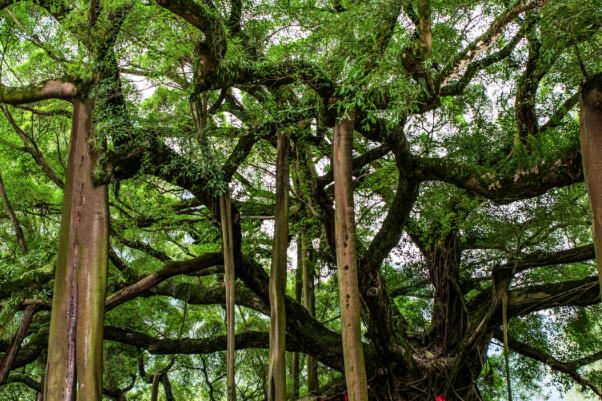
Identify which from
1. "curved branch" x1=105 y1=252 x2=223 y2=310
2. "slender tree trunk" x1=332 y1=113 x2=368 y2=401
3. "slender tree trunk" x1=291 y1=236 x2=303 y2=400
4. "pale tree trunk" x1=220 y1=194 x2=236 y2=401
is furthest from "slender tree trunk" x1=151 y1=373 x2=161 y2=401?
"slender tree trunk" x1=332 y1=113 x2=368 y2=401

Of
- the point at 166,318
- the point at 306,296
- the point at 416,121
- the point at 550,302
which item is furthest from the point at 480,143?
the point at 166,318

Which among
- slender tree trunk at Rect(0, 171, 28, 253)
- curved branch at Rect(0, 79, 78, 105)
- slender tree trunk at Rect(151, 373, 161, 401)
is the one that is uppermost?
curved branch at Rect(0, 79, 78, 105)

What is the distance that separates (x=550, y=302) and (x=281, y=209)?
304 centimetres

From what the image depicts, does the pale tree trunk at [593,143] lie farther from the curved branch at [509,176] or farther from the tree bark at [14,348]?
the tree bark at [14,348]

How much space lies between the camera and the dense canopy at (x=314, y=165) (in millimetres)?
3797

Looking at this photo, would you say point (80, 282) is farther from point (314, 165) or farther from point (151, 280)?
point (314, 165)

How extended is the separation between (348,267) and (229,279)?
122cm

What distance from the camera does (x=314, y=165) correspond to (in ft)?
19.6

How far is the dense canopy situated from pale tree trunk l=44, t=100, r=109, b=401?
0.02 m

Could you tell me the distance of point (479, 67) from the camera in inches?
185

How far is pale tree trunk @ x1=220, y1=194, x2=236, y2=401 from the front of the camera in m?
4.38

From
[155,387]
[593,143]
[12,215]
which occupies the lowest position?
[155,387]

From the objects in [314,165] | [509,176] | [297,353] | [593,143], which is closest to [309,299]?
[297,353]

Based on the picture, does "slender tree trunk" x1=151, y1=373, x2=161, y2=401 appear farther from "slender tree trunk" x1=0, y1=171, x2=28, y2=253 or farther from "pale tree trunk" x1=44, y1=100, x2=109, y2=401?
"pale tree trunk" x1=44, y1=100, x2=109, y2=401
